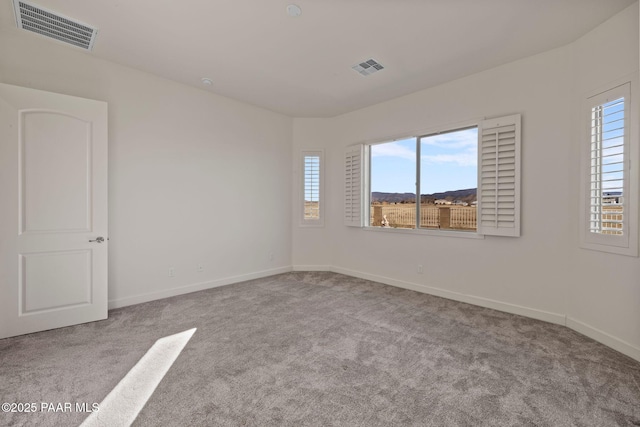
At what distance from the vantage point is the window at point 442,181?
341cm

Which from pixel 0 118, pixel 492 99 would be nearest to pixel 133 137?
pixel 0 118

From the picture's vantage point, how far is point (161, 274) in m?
3.90

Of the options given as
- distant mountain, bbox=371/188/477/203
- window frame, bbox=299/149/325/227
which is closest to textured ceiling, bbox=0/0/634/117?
distant mountain, bbox=371/188/477/203

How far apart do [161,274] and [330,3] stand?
3675 mm

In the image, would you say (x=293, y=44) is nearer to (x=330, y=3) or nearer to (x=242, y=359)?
(x=330, y=3)

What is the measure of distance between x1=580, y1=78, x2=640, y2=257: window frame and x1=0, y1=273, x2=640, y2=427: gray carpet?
92cm

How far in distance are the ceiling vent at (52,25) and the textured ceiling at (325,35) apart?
83 millimetres

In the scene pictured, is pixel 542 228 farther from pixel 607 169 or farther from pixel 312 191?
pixel 312 191

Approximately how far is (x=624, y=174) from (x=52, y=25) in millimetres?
5320

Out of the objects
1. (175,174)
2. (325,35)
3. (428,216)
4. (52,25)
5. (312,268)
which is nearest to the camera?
(52,25)

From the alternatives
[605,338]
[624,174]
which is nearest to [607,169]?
[624,174]

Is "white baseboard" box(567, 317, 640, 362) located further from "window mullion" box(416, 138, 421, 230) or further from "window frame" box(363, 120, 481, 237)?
"window mullion" box(416, 138, 421, 230)

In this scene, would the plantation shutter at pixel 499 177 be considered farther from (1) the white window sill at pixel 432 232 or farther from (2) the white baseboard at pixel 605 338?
(2) the white baseboard at pixel 605 338

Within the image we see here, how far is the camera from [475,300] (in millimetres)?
3707
